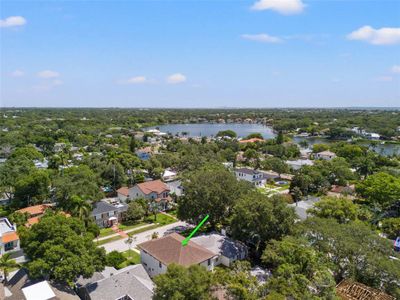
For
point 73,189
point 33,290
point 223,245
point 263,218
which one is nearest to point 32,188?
point 73,189

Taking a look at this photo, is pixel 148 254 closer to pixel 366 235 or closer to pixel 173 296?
pixel 173 296

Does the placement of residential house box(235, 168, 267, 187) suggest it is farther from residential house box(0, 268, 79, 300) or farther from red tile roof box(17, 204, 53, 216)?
residential house box(0, 268, 79, 300)

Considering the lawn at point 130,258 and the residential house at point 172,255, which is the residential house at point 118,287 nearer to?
the residential house at point 172,255

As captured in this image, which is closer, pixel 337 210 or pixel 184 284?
pixel 184 284

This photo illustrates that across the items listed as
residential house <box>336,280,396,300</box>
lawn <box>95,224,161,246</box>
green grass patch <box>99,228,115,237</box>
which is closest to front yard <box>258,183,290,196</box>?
lawn <box>95,224,161,246</box>

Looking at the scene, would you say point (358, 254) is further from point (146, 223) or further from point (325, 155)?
point (325, 155)

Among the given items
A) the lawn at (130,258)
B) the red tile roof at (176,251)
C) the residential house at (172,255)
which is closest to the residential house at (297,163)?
the residential house at (172,255)

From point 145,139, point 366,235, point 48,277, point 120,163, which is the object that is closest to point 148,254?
point 48,277
